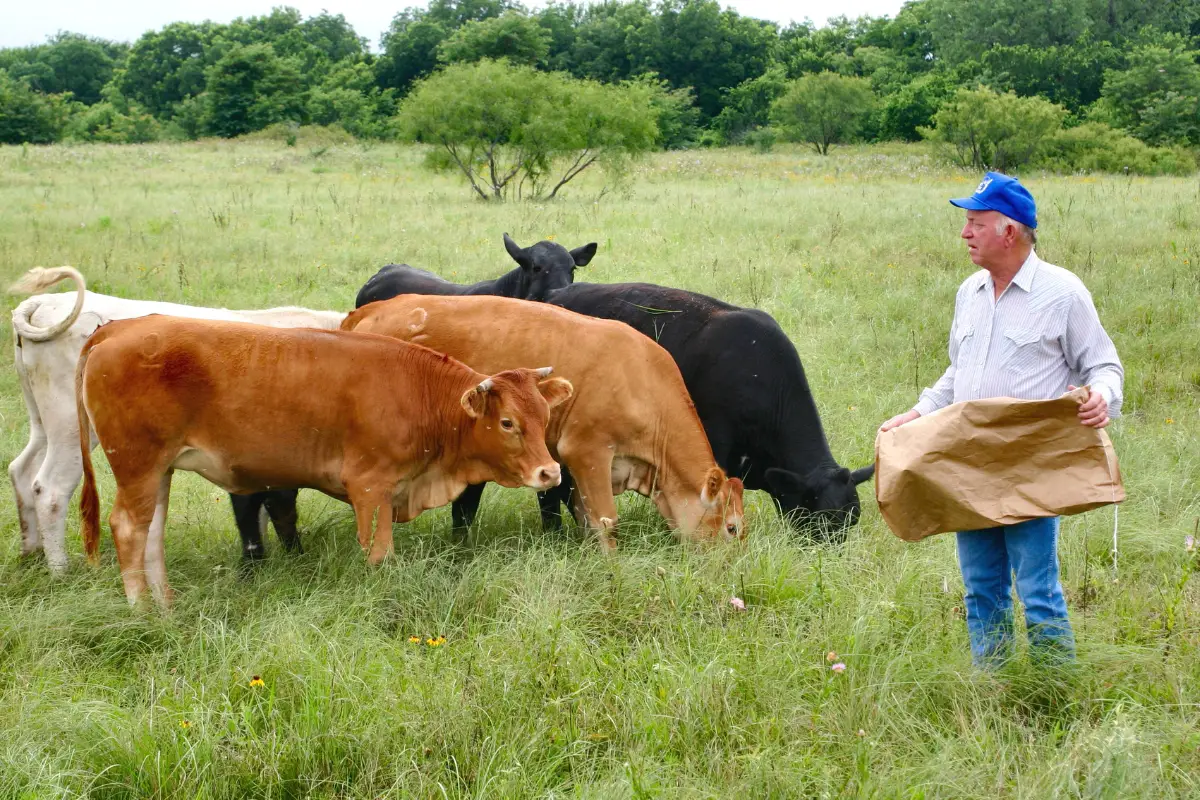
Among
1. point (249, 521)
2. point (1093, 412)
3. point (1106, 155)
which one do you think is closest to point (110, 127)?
point (1106, 155)

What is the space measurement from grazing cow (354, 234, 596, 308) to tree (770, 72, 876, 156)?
41197mm

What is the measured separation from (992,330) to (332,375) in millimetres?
3235

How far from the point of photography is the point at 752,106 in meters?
63.6

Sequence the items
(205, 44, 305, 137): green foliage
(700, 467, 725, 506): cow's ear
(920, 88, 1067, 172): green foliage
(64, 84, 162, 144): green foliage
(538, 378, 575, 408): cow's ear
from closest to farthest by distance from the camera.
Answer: (538, 378, 575, 408): cow's ear < (700, 467, 725, 506): cow's ear < (920, 88, 1067, 172): green foliage < (64, 84, 162, 144): green foliage < (205, 44, 305, 137): green foliage

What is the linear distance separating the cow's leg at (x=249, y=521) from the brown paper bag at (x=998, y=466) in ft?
12.3

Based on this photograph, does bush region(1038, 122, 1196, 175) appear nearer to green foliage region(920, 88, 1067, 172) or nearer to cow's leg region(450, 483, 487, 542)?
green foliage region(920, 88, 1067, 172)

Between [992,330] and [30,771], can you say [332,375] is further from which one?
[992,330]

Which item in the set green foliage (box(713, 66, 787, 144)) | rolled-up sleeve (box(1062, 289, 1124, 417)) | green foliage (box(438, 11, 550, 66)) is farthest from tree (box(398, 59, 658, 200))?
green foliage (box(438, 11, 550, 66))

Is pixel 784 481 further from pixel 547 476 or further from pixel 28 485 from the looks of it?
pixel 28 485

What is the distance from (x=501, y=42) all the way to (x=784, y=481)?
215 feet

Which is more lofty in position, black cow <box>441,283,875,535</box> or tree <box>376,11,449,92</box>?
tree <box>376,11,449,92</box>

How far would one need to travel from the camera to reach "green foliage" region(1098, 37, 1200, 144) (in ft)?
119

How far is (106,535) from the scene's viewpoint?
6324 mm

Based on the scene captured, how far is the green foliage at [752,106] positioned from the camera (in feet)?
203
